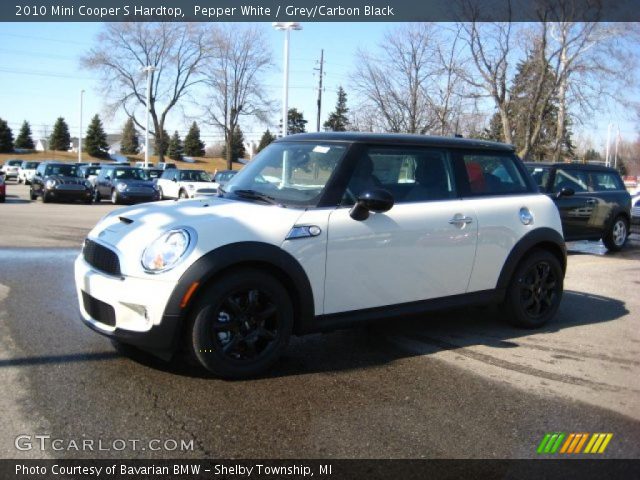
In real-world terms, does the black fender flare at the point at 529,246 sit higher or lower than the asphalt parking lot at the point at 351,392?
higher

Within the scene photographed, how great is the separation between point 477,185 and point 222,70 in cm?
5295

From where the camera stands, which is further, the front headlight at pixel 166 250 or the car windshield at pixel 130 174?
the car windshield at pixel 130 174

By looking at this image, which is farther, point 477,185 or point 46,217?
point 46,217

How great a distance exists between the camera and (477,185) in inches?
216

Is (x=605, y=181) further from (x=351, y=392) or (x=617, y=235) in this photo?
(x=351, y=392)

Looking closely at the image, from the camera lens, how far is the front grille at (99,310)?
13.4 ft

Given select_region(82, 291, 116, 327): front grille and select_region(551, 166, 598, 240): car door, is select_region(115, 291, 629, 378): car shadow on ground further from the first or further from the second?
select_region(551, 166, 598, 240): car door

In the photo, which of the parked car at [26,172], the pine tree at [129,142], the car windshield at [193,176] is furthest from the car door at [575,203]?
the pine tree at [129,142]

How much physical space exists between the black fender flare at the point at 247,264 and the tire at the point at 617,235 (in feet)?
34.3

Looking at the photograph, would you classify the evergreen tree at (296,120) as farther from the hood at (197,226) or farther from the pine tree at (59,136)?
the hood at (197,226)

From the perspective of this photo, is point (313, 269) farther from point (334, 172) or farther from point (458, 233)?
point (458, 233)

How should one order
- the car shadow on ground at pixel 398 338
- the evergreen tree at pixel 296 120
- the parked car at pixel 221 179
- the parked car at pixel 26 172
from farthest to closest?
1. the evergreen tree at pixel 296 120
2. the parked car at pixel 26 172
3. the parked car at pixel 221 179
4. the car shadow on ground at pixel 398 338

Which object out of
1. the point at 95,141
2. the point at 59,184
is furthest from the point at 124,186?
the point at 95,141

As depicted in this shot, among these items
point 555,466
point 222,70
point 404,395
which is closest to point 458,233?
point 404,395
